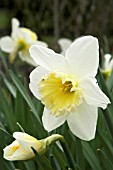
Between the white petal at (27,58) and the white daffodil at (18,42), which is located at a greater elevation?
the white daffodil at (18,42)

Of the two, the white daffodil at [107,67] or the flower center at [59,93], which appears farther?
the white daffodil at [107,67]

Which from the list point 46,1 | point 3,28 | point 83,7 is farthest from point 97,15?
point 3,28

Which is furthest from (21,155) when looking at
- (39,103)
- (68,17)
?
(68,17)

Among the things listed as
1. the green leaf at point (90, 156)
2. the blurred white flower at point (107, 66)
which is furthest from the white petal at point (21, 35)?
the green leaf at point (90, 156)

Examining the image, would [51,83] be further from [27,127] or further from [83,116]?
[27,127]

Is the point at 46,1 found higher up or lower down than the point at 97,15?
higher up

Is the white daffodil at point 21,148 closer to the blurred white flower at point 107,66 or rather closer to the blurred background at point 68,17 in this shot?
the blurred white flower at point 107,66
